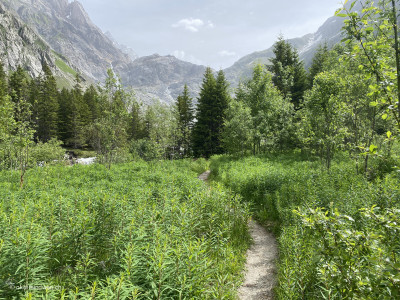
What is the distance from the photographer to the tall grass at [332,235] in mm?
1928

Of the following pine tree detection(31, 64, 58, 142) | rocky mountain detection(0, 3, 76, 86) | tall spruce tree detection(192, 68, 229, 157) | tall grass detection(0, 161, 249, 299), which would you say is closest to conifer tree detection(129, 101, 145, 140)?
pine tree detection(31, 64, 58, 142)

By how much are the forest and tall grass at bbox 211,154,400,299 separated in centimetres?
2

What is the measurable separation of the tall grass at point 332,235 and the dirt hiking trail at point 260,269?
1.29 feet

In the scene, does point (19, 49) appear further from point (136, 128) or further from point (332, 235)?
point (332, 235)

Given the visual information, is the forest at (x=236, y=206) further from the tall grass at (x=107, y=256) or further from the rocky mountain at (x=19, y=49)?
the rocky mountain at (x=19, y=49)

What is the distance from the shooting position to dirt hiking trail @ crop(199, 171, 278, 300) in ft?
16.3

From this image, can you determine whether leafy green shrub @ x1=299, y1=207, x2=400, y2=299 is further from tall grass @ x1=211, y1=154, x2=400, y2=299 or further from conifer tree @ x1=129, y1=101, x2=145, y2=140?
conifer tree @ x1=129, y1=101, x2=145, y2=140

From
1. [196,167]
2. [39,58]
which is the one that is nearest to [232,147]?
[196,167]

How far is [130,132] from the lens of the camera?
58906 millimetres

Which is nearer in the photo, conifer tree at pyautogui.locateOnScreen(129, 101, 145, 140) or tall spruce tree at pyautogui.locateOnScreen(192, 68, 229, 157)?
tall spruce tree at pyautogui.locateOnScreen(192, 68, 229, 157)

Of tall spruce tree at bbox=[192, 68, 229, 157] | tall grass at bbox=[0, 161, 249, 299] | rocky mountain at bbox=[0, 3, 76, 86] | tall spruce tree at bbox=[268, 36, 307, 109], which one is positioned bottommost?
tall grass at bbox=[0, 161, 249, 299]

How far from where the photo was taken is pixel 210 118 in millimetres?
34250

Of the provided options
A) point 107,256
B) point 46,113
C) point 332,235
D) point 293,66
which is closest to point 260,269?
point 107,256

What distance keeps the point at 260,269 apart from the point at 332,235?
446cm
